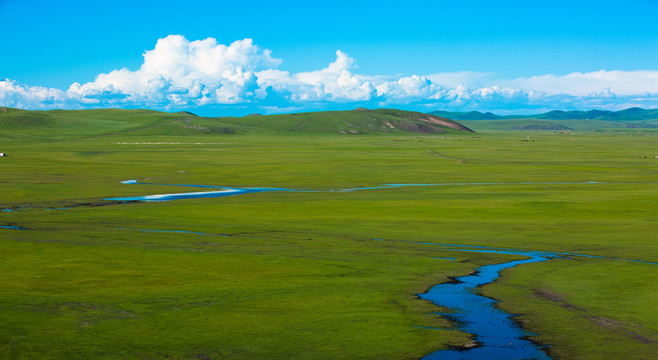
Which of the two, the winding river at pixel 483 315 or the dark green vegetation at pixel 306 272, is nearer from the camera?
the winding river at pixel 483 315

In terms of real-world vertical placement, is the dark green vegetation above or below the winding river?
above

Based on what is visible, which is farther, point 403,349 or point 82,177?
point 82,177

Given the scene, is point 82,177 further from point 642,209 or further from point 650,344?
point 650,344

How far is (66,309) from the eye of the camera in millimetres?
23812

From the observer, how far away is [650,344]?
2072 centimetres

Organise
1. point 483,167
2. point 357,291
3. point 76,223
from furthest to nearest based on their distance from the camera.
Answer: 1. point 483,167
2. point 76,223
3. point 357,291

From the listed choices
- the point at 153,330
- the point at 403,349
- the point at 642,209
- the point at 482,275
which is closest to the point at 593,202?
the point at 642,209

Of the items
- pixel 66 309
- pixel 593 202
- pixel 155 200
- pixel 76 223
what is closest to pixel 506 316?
pixel 66 309

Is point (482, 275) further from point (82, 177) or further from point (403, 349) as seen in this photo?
point (82, 177)

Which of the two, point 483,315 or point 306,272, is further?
point 306,272

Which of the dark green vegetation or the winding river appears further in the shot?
the dark green vegetation

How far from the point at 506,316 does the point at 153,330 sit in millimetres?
12955

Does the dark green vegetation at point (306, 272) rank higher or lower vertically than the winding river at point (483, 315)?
higher

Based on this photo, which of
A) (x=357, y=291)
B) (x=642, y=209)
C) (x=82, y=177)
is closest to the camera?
(x=357, y=291)
